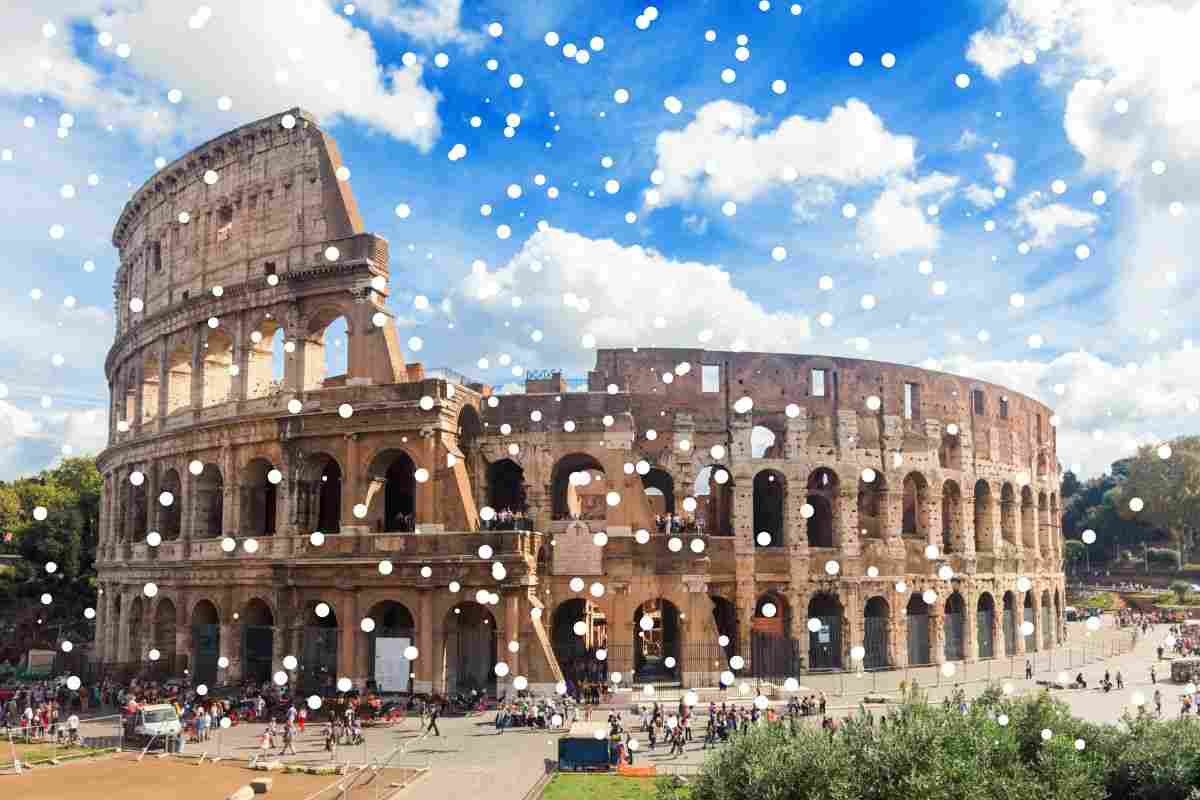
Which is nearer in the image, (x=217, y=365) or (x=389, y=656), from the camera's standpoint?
(x=389, y=656)

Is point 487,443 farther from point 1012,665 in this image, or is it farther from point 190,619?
point 1012,665

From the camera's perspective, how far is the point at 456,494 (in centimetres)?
2900

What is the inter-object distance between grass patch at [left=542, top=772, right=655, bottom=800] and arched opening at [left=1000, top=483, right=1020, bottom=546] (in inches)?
1036

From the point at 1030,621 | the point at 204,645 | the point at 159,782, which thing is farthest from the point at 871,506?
the point at 159,782

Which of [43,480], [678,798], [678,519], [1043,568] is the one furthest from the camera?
[43,480]

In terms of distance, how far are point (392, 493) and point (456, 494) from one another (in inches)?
190

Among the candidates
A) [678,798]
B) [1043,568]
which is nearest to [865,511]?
[1043,568]

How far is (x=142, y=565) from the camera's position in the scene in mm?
34438

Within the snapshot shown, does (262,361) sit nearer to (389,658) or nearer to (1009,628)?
(389,658)

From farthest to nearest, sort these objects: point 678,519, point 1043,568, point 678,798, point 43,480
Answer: point 43,480 → point 1043,568 → point 678,519 → point 678,798

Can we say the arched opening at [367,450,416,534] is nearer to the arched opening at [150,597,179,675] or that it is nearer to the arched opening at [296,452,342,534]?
the arched opening at [296,452,342,534]

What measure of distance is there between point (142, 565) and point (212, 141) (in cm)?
1491

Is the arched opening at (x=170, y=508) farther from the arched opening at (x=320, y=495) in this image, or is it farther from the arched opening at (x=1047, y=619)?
the arched opening at (x=1047, y=619)

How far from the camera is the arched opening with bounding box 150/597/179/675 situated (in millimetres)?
33812
